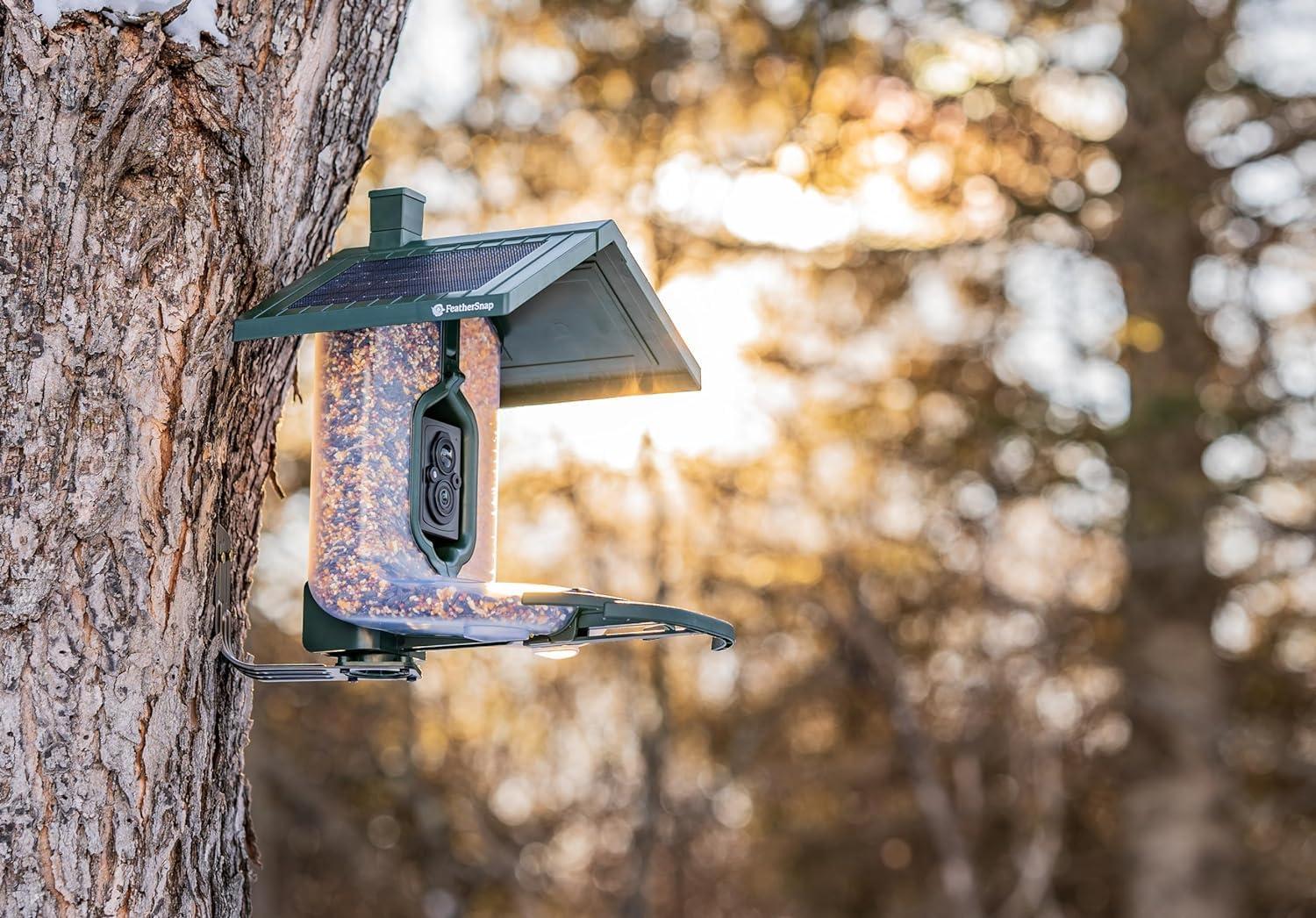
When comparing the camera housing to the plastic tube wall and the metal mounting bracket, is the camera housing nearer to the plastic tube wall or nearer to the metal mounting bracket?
the plastic tube wall

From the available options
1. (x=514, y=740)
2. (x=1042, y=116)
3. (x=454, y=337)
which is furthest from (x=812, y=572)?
(x=454, y=337)

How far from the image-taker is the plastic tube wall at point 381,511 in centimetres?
225

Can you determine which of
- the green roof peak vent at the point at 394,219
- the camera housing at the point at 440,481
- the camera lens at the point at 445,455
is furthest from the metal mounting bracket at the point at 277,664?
the green roof peak vent at the point at 394,219

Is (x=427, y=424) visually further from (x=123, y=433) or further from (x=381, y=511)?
(x=123, y=433)

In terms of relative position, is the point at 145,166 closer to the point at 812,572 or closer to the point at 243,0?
the point at 243,0

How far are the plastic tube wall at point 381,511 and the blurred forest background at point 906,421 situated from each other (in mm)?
4960

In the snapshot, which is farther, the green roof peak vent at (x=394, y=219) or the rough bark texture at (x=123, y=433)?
the green roof peak vent at (x=394, y=219)

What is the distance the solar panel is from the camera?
2.18m

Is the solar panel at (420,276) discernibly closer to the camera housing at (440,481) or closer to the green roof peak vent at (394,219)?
the green roof peak vent at (394,219)

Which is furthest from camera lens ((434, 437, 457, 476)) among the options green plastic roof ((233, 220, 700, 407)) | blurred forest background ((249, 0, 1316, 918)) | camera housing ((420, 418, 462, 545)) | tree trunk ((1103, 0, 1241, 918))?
tree trunk ((1103, 0, 1241, 918))

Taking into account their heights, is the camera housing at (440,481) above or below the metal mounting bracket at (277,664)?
above

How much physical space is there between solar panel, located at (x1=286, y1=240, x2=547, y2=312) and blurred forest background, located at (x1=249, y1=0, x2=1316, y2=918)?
4937 millimetres

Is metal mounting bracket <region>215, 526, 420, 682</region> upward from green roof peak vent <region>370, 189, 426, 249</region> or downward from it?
downward

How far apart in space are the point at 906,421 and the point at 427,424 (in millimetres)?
6555
